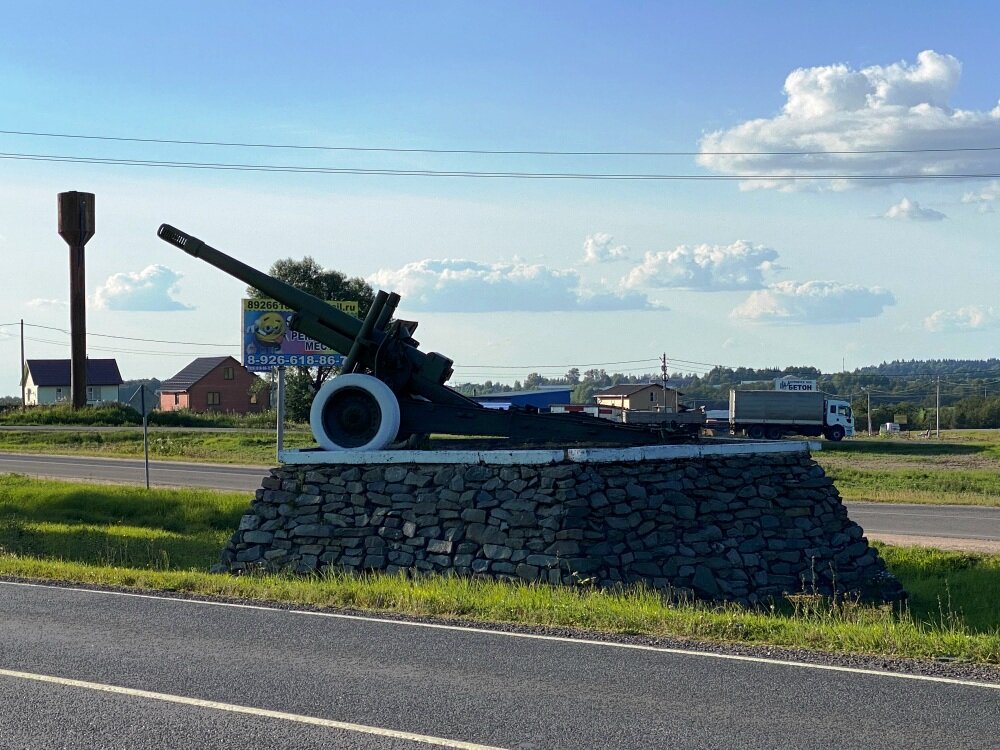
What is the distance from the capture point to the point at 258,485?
3080cm

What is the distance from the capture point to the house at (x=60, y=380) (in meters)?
100

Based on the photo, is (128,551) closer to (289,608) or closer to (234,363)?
(289,608)

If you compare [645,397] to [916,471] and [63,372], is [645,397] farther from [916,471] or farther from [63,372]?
[916,471]

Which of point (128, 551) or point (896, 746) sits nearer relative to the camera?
point (896, 746)

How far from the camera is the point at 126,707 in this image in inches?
265

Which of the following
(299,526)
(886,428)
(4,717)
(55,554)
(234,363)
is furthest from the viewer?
(234,363)

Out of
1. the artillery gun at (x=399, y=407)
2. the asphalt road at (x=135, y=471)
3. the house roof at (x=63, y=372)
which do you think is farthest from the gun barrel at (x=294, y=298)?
the house roof at (x=63, y=372)

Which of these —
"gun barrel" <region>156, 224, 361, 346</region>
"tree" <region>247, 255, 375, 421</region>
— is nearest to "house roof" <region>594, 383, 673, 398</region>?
"tree" <region>247, 255, 375, 421</region>

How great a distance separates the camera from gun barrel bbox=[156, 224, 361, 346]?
15.8 meters

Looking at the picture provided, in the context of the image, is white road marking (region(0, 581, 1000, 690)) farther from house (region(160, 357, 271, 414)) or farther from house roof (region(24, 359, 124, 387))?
house roof (region(24, 359, 124, 387))

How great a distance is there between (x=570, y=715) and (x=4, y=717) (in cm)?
317

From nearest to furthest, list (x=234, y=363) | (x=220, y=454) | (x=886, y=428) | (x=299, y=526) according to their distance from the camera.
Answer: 1. (x=299, y=526)
2. (x=220, y=454)
3. (x=886, y=428)
4. (x=234, y=363)

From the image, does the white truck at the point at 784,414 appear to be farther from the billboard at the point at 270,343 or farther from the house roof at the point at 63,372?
the house roof at the point at 63,372

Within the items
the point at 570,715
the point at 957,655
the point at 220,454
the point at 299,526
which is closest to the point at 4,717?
the point at 570,715
